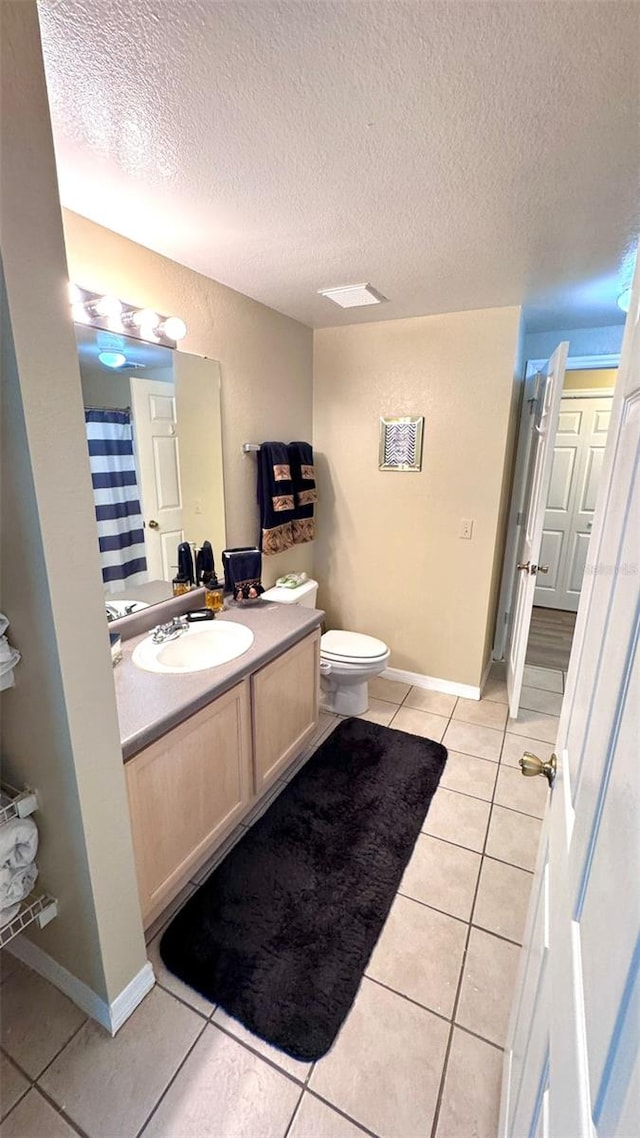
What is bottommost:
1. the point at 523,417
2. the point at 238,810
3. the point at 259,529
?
the point at 238,810

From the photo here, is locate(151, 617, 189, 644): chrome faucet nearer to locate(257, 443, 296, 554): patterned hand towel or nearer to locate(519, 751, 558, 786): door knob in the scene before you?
locate(257, 443, 296, 554): patterned hand towel

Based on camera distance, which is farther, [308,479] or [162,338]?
[308,479]

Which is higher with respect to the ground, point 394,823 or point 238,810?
point 238,810

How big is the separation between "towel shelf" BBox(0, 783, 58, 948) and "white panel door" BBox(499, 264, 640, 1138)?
113cm

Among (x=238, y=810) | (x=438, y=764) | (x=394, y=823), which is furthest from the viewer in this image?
(x=438, y=764)

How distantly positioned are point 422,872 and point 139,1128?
1.04m

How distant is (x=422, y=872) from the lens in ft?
5.63

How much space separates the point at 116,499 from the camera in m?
1.77

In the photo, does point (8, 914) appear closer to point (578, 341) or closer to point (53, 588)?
point (53, 588)

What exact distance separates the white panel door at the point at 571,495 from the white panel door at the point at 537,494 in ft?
5.45

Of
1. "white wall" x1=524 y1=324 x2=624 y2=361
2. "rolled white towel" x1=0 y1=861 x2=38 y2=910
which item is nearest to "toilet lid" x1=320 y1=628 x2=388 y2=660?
"rolled white towel" x1=0 y1=861 x2=38 y2=910

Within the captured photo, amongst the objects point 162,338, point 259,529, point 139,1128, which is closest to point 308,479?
point 259,529

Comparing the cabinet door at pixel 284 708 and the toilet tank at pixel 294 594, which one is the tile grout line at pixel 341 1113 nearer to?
the cabinet door at pixel 284 708

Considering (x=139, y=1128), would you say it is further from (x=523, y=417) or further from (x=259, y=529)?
(x=523, y=417)
